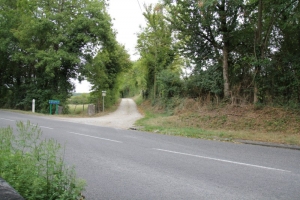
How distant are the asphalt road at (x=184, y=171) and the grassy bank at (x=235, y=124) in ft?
8.47

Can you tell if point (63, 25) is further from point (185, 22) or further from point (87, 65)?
point (185, 22)

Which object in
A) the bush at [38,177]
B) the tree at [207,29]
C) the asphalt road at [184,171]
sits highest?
the tree at [207,29]

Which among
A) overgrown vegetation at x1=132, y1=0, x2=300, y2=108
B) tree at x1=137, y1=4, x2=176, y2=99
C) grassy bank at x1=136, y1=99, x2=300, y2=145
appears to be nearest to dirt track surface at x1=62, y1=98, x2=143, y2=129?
grassy bank at x1=136, y1=99, x2=300, y2=145

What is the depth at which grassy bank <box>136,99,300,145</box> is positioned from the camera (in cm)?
1167

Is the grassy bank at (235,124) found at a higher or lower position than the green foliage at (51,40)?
lower

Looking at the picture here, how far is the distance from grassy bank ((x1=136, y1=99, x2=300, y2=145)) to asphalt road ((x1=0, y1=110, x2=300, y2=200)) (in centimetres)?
258

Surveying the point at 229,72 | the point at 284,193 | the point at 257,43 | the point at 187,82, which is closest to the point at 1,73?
A: the point at 187,82

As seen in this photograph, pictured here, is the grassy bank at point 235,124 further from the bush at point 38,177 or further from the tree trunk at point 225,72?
the bush at point 38,177

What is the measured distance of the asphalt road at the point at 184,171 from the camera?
15.2ft

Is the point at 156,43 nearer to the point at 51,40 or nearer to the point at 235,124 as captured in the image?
the point at 51,40

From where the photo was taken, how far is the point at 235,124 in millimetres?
13984

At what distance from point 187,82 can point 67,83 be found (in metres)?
13.8

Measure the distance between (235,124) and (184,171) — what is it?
892 cm

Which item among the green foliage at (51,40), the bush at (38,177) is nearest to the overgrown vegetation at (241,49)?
the green foliage at (51,40)
